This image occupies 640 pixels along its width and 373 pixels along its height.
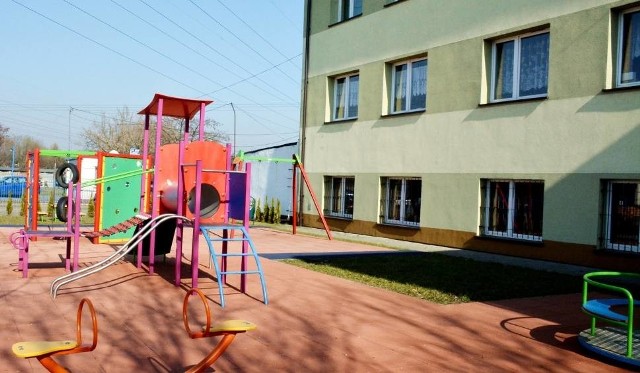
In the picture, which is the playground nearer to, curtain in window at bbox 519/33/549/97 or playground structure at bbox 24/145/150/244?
playground structure at bbox 24/145/150/244

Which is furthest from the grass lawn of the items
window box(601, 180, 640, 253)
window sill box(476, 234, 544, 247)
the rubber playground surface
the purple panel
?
the purple panel

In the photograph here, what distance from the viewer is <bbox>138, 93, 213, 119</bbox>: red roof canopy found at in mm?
9398

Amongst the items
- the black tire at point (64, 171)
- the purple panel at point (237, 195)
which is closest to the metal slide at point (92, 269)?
the purple panel at point (237, 195)

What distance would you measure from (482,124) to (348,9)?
7426 mm

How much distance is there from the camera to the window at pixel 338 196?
1886 centimetres

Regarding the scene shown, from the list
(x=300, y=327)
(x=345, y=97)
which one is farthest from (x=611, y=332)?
(x=345, y=97)

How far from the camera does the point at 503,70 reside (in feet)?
45.6

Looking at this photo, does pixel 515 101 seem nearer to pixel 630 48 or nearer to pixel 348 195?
pixel 630 48

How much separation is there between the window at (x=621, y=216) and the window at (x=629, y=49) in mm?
1973

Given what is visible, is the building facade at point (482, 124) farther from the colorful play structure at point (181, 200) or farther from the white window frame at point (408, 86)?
the colorful play structure at point (181, 200)

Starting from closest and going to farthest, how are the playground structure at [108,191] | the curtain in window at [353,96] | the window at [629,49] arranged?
the window at [629,49] < the playground structure at [108,191] < the curtain in window at [353,96]

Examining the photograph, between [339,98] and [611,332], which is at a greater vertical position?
[339,98]

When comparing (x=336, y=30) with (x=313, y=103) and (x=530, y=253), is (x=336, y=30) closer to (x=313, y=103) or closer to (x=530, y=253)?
(x=313, y=103)

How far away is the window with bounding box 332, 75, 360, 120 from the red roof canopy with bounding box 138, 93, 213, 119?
8.98m
